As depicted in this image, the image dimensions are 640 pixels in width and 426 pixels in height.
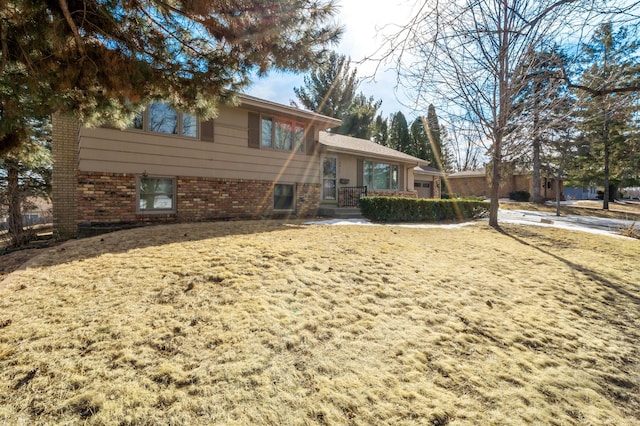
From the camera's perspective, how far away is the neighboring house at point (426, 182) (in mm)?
19980

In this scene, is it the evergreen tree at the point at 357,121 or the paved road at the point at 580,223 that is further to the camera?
the evergreen tree at the point at 357,121

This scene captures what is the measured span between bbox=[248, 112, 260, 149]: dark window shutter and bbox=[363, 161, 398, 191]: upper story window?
21.5ft

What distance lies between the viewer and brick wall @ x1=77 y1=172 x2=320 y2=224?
712cm

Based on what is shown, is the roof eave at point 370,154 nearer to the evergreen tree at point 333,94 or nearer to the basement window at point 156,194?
→ the basement window at point 156,194

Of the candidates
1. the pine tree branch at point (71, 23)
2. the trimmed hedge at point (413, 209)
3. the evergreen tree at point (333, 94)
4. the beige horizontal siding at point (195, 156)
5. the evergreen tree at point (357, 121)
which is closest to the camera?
the pine tree branch at point (71, 23)

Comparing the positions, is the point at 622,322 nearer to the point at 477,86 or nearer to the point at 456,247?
the point at 456,247

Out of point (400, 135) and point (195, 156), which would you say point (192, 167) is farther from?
point (400, 135)

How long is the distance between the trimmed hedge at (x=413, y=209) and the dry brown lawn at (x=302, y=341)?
5797 millimetres

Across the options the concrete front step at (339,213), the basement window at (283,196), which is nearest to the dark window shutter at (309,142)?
the basement window at (283,196)

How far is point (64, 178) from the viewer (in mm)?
7180

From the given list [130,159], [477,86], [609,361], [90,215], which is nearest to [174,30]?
[130,159]

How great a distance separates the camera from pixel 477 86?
8211 millimetres

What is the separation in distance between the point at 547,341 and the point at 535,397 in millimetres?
1062

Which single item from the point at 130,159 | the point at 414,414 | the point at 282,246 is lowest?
the point at 414,414
